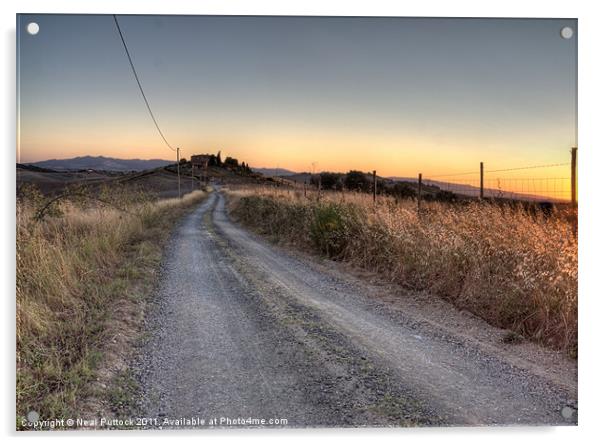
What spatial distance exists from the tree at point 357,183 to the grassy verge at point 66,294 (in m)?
6.91

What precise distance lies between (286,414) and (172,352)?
1487mm

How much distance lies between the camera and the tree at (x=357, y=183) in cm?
1340

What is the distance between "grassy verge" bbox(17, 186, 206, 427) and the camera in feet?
11.1

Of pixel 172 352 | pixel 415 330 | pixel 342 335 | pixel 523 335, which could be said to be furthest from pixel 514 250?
pixel 172 352

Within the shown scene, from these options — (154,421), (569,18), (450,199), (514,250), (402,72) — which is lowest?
(154,421)

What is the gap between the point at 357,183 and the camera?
562 inches

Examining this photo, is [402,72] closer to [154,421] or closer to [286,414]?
[286,414]

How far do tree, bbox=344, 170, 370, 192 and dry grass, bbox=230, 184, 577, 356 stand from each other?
2.13 m

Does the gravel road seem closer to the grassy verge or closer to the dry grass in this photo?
the dry grass

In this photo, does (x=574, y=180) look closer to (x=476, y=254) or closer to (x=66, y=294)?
(x=476, y=254)

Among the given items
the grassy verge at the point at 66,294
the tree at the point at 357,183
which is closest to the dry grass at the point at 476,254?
the tree at the point at 357,183

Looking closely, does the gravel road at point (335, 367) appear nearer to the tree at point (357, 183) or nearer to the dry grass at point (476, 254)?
the dry grass at point (476, 254)

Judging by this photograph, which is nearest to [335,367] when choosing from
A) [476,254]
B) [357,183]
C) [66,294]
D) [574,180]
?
[574,180]

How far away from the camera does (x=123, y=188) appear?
44.9ft
